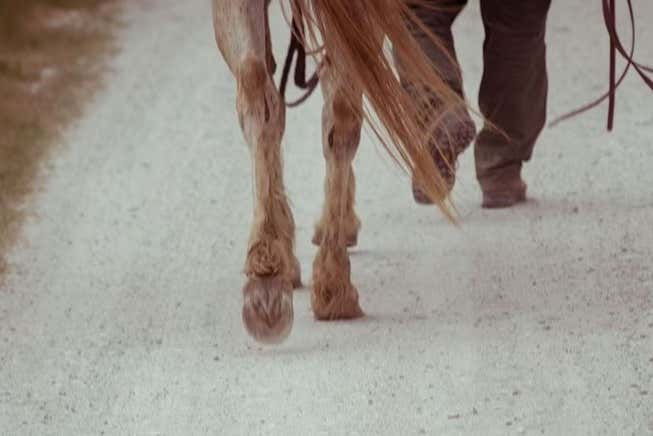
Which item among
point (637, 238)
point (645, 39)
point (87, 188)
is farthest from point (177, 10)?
point (637, 238)

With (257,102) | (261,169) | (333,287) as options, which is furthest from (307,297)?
(257,102)

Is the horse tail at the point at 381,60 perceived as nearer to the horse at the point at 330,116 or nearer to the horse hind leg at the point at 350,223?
the horse at the point at 330,116

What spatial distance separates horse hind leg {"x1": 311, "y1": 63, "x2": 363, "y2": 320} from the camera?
5.33 m

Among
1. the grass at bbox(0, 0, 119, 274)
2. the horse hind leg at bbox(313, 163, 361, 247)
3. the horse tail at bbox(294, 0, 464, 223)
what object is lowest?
the grass at bbox(0, 0, 119, 274)

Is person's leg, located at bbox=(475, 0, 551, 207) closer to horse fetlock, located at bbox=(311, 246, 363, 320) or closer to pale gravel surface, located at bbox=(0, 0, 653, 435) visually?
pale gravel surface, located at bbox=(0, 0, 653, 435)

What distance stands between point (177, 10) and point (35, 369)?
5009 mm

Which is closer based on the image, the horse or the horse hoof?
the horse

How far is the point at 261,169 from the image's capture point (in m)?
5.10

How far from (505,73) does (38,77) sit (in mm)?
2822

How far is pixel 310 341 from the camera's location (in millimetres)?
5301

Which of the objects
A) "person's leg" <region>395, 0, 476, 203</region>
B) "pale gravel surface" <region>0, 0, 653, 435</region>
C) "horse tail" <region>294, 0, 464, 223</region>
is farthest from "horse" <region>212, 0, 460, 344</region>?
"person's leg" <region>395, 0, 476, 203</region>

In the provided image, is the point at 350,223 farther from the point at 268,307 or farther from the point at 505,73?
the point at 268,307

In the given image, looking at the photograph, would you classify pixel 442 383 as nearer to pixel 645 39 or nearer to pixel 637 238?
pixel 637 238

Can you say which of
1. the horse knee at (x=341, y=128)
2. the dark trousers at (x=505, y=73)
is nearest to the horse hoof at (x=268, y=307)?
the horse knee at (x=341, y=128)
